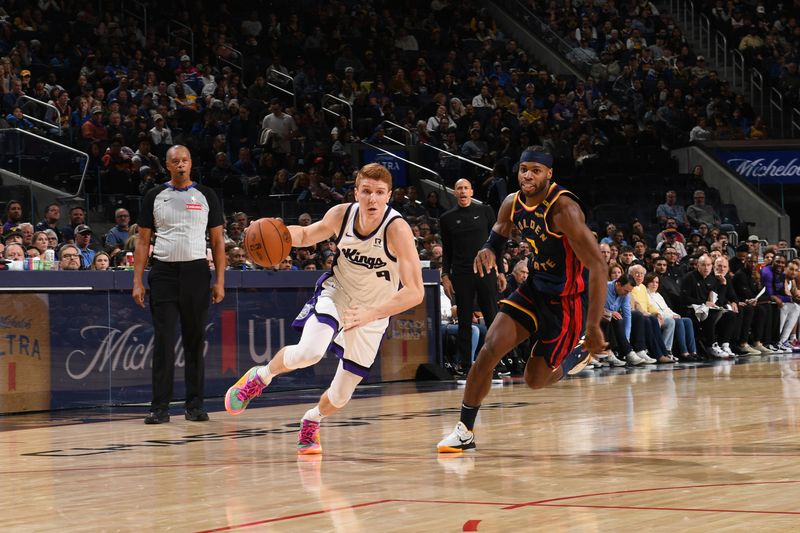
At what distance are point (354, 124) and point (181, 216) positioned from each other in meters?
14.6

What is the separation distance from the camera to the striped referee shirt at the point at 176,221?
10172 millimetres

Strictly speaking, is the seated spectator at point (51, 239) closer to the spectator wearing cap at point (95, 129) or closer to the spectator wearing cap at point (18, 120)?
the spectator wearing cap at point (18, 120)

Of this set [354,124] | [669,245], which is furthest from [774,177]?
[354,124]

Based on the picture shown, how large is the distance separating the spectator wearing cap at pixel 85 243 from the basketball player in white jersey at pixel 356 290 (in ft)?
22.7

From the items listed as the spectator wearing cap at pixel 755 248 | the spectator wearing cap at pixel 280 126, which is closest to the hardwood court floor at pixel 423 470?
the spectator wearing cap at pixel 755 248

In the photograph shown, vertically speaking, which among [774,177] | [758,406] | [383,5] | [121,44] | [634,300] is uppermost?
[383,5]

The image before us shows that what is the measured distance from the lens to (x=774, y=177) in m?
28.0

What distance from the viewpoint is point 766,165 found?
91.9 feet

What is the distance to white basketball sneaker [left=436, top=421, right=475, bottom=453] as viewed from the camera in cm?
769

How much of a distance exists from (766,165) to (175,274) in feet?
67.9

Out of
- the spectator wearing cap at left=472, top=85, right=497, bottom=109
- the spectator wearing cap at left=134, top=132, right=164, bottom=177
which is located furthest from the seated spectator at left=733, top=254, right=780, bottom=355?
the spectator wearing cap at left=134, top=132, right=164, bottom=177

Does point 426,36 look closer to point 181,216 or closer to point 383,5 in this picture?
point 383,5

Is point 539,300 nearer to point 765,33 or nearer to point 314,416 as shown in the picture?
point 314,416

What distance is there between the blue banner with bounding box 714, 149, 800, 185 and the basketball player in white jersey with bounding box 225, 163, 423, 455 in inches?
846
